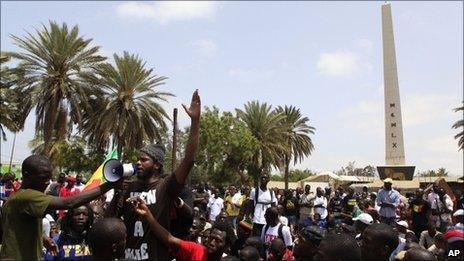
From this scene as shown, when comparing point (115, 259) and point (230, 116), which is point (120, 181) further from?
point (230, 116)

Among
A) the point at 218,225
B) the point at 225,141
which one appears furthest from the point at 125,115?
the point at 218,225

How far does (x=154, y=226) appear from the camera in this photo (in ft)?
12.5

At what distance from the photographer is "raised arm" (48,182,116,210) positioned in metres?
3.67

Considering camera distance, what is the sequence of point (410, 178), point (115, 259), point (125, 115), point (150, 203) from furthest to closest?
1. point (410, 178)
2. point (125, 115)
3. point (150, 203)
4. point (115, 259)

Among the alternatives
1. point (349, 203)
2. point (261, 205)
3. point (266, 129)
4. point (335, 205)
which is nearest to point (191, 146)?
point (261, 205)

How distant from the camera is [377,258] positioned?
3.84 meters

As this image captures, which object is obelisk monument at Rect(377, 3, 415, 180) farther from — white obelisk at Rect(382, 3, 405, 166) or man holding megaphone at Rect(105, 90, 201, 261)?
→ man holding megaphone at Rect(105, 90, 201, 261)

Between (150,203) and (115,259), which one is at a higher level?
(150,203)

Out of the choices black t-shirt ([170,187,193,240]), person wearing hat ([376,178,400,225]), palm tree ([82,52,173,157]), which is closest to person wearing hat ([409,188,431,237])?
person wearing hat ([376,178,400,225])

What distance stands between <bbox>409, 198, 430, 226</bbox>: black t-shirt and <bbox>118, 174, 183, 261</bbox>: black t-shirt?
361 inches

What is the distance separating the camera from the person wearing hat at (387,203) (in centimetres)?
1134

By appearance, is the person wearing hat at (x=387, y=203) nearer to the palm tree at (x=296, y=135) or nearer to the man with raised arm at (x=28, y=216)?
the man with raised arm at (x=28, y=216)

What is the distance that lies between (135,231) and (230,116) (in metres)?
39.2

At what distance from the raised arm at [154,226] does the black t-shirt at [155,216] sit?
0.15 meters
